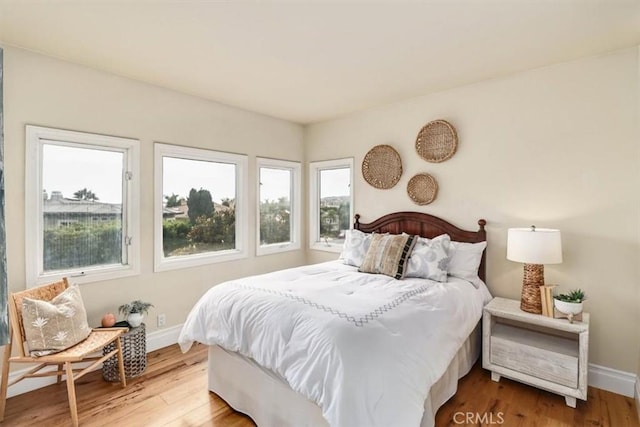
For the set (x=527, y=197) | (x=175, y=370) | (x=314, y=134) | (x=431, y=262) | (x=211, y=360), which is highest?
(x=314, y=134)

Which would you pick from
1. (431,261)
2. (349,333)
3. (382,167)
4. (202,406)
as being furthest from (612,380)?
(202,406)

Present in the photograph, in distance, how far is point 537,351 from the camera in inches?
88.7

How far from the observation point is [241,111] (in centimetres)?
375

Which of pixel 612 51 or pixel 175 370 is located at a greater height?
pixel 612 51

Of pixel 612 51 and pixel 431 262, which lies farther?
pixel 431 262

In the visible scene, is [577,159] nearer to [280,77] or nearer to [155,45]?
[280,77]

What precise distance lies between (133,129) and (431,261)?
2.96 meters

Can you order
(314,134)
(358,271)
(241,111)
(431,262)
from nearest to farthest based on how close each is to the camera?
(431,262)
(358,271)
(241,111)
(314,134)

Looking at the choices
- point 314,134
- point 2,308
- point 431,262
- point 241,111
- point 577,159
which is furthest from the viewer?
point 314,134

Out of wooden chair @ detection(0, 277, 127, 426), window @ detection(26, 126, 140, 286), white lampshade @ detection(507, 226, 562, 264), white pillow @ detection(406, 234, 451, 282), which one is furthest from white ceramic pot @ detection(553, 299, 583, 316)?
window @ detection(26, 126, 140, 286)

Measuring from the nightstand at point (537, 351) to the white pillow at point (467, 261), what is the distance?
0.91 feet

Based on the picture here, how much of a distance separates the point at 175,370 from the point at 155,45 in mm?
2581

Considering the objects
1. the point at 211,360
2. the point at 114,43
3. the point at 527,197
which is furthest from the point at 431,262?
the point at 114,43

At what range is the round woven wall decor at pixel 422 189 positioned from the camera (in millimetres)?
3281
